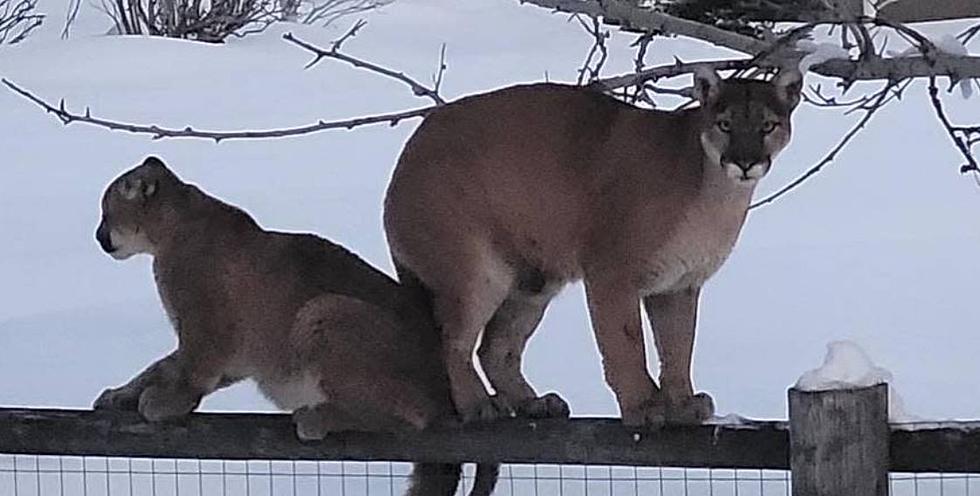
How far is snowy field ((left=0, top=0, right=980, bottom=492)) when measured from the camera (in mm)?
7070

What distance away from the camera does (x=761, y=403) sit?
6.45m

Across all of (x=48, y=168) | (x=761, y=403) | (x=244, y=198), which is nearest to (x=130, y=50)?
(x=48, y=168)

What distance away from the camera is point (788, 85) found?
4.00m

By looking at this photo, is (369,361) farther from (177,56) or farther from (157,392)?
(177,56)

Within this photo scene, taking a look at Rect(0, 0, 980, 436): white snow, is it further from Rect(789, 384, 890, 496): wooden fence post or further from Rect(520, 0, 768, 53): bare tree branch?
Rect(789, 384, 890, 496): wooden fence post

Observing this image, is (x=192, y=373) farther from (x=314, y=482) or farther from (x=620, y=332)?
(x=314, y=482)

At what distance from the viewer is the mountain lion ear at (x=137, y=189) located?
4781mm

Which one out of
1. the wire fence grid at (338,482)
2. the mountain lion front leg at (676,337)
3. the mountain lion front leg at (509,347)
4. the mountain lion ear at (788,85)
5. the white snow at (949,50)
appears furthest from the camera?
the wire fence grid at (338,482)

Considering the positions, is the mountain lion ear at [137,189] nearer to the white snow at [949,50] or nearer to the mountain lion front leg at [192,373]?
the mountain lion front leg at [192,373]

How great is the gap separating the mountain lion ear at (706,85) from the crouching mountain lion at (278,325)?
2.65 feet

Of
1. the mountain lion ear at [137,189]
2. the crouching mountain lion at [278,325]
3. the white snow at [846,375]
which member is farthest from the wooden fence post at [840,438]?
the mountain lion ear at [137,189]

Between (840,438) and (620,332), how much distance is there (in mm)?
815

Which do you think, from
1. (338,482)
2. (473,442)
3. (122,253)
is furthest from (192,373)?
(338,482)

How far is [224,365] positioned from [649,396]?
99 cm
